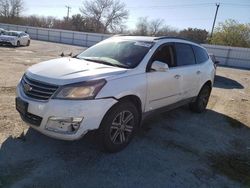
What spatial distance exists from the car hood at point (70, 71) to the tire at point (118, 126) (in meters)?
0.51

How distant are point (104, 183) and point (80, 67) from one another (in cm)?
176

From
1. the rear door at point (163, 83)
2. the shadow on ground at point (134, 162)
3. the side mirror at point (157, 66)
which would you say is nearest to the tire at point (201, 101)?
the rear door at point (163, 83)

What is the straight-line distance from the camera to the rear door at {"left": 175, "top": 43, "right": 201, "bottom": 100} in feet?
18.3

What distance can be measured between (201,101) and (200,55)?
1.15 m

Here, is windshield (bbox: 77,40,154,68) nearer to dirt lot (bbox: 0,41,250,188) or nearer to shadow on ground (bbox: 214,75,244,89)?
dirt lot (bbox: 0,41,250,188)

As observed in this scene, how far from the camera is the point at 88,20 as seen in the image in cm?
6644

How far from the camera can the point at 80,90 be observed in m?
3.68

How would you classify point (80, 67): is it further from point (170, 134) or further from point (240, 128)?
point (240, 128)

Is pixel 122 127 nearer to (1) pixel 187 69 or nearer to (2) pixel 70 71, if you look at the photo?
(2) pixel 70 71

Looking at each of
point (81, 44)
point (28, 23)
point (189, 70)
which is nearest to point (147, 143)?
point (189, 70)

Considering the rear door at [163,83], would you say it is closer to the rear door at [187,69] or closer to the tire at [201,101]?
the rear door at [187,69]

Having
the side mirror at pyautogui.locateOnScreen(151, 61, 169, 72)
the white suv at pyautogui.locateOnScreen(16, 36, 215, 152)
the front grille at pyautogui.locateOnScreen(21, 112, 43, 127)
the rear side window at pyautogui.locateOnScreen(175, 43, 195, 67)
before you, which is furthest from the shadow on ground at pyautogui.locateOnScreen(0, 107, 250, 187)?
the rear side window at pyautogui.locateOnScreen(175, 43, 195, 67)

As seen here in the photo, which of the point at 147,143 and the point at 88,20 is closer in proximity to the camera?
the point at 147,143

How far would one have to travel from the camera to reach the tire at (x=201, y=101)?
269 inches
